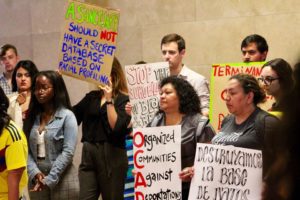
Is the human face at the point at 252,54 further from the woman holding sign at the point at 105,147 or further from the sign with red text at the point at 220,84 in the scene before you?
the woman holding sign at the point at 105,147

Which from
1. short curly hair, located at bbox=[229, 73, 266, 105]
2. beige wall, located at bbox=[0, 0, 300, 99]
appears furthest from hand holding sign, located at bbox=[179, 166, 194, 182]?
Result: beige wall, located at bbox=[0, 0, 300, 99]

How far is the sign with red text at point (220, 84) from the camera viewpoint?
6.34 metres

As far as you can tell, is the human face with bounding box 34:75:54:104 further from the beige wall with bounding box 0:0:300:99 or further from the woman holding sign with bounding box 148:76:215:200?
the beige wall with bounding box 0:0:300:99

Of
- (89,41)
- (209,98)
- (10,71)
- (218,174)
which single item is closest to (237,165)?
(218,174)

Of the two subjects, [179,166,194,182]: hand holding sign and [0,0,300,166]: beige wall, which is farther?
[0,0,300,166]: beige wall

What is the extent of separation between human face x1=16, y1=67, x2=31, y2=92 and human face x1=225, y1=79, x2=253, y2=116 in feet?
8.99

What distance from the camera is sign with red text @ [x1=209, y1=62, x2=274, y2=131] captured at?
6.34 m

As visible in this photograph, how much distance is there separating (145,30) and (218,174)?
4.87 m

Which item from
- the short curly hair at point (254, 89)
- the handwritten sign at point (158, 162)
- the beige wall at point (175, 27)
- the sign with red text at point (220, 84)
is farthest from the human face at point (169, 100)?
the beige wall at point (175, 27)

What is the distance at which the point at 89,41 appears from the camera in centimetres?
651

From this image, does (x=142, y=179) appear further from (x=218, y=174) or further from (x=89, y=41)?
(x=89, y=41)

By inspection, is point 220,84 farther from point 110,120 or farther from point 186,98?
point 186,98

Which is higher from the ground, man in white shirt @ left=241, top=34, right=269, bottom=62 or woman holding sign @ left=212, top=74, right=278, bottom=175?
man in white shirt @ left=241, top=34, right=269, bottom=62

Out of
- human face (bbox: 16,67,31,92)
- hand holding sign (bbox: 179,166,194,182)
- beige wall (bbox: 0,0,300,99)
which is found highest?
beige wall (bbox: 0,0,300,99)
